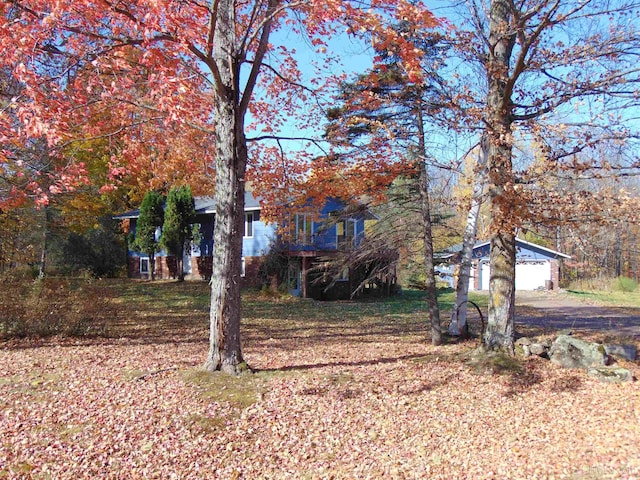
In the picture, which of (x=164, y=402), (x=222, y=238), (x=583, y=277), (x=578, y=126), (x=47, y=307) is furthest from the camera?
(x=583, y=277)

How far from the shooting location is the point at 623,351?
8.48 metres

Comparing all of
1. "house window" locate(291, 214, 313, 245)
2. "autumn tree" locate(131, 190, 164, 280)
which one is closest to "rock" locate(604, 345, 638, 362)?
"house window" locate(291, 214, 313, 245)

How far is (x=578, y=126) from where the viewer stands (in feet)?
23.8

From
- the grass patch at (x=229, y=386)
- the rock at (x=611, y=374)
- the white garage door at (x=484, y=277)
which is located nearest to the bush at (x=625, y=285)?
the white garage door at (x=484, y=277)

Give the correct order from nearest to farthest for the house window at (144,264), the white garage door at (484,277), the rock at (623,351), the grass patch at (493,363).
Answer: the grass patch at (493,363), the rock at (623,351), the house window at (144,264), the white garage door at (484,277)


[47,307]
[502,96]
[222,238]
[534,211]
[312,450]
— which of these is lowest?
[312,450]

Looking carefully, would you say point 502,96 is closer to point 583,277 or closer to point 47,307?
point 47,307

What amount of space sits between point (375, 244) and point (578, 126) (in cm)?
422

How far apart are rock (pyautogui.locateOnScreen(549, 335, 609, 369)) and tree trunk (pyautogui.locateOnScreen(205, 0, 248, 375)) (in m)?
5.22

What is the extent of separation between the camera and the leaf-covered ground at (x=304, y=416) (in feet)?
15.1

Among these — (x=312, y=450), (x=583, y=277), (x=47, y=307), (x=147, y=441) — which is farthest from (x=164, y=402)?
(x=583, y=277)

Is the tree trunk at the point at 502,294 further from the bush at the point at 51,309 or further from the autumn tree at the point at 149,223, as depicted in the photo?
the autumn tree at the point at 149,223

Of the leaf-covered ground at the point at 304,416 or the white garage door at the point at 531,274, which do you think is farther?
the white garage door at the point at 531,274

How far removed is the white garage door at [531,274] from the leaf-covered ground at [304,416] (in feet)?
78.8
